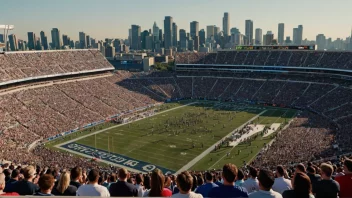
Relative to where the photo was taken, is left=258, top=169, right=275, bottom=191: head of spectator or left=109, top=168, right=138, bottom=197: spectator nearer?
left=258, top=169, right=275, bottom=191: head of spectator

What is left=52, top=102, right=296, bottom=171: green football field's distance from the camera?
1369 inches

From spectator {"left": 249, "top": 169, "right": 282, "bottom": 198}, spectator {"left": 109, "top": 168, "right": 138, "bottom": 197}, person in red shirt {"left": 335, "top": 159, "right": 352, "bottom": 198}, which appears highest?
spectator {"left": 249, "top": 169, "right": 282, "bottom": 198}

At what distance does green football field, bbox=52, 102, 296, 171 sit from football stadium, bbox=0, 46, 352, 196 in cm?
14

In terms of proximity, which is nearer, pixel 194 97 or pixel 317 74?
pixel 317 74

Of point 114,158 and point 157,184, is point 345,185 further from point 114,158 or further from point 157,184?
point 114,158

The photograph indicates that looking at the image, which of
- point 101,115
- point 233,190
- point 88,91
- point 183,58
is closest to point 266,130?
point 101,115

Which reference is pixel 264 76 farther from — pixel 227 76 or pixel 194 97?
pixel 194 97

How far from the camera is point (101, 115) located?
5278 centimetres

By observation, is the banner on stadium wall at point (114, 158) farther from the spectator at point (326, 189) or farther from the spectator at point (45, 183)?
the spectator at point (326, 189)

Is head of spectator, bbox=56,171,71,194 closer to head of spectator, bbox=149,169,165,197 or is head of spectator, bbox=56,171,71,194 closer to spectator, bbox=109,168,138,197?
spectator, bbox=109,168,138,197

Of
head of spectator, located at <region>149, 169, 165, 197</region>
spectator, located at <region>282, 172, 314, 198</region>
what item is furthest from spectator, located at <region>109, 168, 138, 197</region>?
spectator, located at <region>282, 172, 314, 198</region>

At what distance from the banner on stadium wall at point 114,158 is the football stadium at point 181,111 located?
0.11 m

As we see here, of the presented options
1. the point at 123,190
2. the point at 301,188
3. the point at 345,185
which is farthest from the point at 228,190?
the point at 345,185

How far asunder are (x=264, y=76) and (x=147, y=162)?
52.0m
